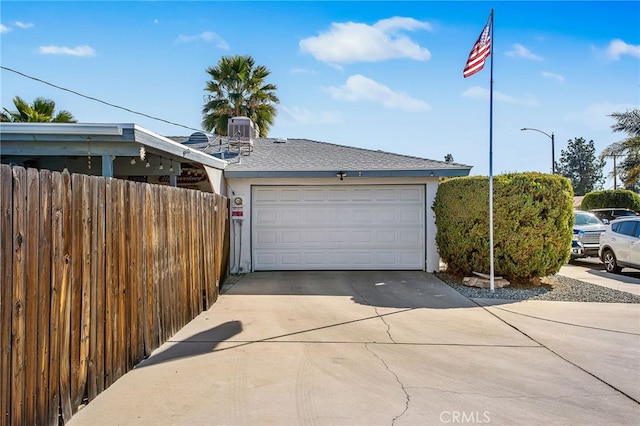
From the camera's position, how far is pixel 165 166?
960 centimetres

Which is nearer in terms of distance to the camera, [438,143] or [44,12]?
[44,12]

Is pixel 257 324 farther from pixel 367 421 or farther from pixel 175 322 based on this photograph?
pixel 367 421

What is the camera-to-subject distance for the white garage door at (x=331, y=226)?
10727 mm

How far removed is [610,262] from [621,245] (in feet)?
2.36

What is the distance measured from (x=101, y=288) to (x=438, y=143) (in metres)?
12.9

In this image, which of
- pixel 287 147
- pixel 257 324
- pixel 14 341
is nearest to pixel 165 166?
pixel 287 147

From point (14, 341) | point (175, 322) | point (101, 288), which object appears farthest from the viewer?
point (175, 322)

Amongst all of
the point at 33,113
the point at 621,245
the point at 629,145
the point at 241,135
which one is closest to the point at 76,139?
the point at 241,135

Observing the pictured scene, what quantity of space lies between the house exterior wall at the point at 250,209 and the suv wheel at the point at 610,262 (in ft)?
16.0

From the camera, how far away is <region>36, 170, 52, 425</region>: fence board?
289 centimetres

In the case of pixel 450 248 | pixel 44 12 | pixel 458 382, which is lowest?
pixel 458 382

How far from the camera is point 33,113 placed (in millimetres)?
11461

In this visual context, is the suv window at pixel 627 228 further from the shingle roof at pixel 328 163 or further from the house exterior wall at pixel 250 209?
the house exterior wall at pixel 250 209

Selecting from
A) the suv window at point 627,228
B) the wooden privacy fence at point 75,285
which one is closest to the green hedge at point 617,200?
the suv window at point 627,228
